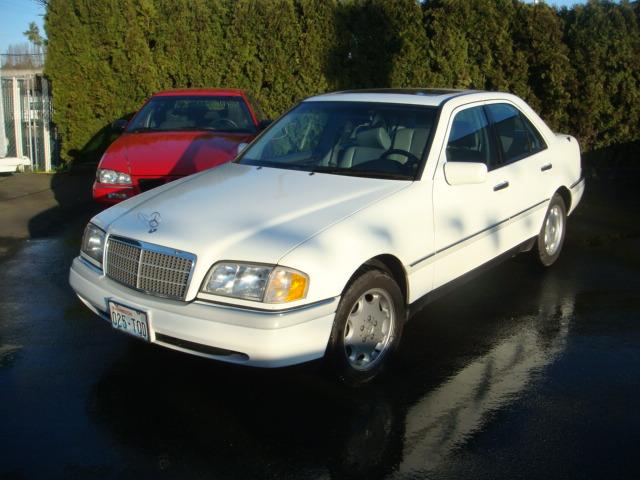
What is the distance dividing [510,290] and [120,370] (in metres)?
3.33

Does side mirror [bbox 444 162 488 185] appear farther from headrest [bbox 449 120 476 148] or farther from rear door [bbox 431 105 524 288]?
headrest [bbox 449 120 476 148]

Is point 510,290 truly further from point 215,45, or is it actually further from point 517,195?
point 215,45

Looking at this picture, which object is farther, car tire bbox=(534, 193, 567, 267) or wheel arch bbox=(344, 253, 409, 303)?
car tire bbox=(534, 193, 567, 267)

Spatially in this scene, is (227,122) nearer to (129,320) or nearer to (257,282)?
(129,320)

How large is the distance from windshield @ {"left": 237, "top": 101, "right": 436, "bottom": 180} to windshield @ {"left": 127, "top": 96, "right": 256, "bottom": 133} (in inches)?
135

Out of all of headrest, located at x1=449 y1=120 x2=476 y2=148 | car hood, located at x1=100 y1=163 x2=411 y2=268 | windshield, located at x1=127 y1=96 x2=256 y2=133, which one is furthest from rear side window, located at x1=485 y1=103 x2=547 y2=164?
windshield, located at x1=127 y1=96 x2=256 y2=133

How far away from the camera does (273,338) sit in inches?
144

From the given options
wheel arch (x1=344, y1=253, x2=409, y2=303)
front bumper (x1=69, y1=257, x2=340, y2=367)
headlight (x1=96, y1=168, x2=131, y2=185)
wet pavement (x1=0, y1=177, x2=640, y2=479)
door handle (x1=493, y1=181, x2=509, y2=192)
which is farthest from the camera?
headlight (x1=96, y1=168, x2=131, y2=185)

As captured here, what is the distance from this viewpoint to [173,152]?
8.04 metres

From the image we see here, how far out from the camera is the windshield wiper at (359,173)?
15.7 ft

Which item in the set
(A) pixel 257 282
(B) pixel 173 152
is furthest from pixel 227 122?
(A) pixel 257 282

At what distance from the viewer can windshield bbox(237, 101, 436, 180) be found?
16.4ft

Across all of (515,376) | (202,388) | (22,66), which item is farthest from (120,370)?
(22,66)

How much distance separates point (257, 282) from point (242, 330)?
25 cm
